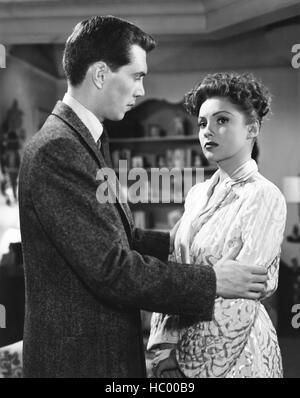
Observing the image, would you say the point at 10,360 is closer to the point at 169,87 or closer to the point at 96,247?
the point at 96,247

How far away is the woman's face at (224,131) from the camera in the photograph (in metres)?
1.23

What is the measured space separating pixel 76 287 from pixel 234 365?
38 centimetres

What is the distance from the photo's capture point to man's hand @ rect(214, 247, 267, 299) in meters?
1.12

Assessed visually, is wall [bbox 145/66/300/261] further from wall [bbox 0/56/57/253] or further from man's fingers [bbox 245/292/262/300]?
man's fingers [bbox 245/292/262/300]

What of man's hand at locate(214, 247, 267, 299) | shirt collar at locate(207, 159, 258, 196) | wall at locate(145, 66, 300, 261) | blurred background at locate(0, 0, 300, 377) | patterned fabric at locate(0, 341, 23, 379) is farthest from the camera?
wall at locate(145, 66, 300, 261)

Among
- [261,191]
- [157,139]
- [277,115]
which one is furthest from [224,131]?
[277,115]

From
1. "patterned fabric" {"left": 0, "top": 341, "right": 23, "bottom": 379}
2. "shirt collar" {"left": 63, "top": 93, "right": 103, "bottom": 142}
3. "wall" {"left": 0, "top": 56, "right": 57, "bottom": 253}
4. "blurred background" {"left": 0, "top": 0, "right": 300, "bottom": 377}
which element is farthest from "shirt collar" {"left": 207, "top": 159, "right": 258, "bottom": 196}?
"wall" {"left": 0, "top": 56, "right": 57, "bottom": 253}

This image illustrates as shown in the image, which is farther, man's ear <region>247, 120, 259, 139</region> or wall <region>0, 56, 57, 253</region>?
wall <region>0, 56, 57, 253</region>

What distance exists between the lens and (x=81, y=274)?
1.17 meters

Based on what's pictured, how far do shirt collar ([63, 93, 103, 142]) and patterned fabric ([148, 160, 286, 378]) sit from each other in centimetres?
31

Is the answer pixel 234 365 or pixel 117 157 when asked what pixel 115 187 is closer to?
pixel 234 365

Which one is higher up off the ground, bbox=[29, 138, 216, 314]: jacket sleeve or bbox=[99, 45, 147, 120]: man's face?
bbox=[99, 45, 147, 120]: man's face

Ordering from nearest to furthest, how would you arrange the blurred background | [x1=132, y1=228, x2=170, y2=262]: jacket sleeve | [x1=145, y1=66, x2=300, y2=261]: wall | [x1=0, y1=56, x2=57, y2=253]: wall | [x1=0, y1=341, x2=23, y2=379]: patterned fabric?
[x1=132, y1=228, x2=170, y2=262]: jacket sleeve → [x1=0, y1=341, x2=23, y2=379]: patterned fabric → the blurred background → [x1=0, y1=56, x2=57, y2=253]: wall → [x1=145, y1=66, x2=300, y2=261]: wall

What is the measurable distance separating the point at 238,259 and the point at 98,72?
52 cm
